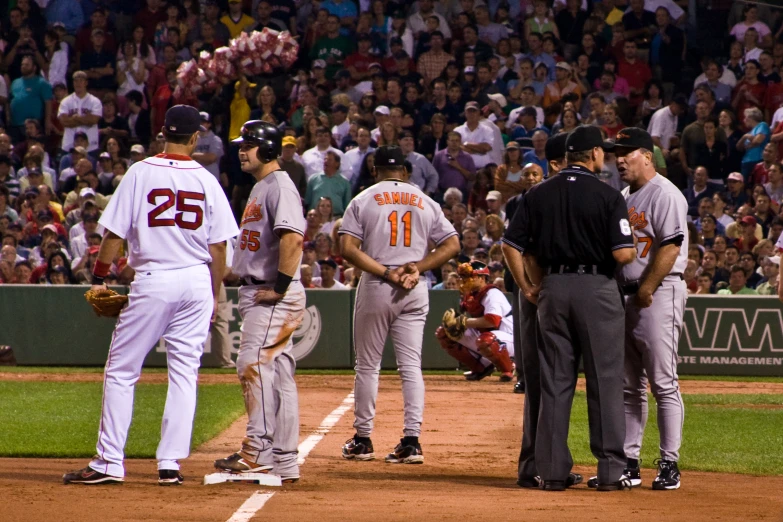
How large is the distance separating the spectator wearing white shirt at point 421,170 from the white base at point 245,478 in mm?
12715

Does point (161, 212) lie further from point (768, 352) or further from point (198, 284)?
point (768, 352)

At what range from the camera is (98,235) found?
18.6 meters

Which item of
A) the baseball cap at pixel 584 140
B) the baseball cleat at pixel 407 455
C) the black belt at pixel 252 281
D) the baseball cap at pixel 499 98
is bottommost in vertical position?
the baseball cleat at pixel 407 455

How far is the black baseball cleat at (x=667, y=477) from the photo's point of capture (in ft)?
24.0

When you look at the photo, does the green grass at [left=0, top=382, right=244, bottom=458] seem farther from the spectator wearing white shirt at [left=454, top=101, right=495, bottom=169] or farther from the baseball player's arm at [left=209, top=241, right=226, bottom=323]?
the spectator wearing white shirt at [left=454, top=101, right=495, bottom=169]

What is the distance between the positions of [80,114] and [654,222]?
16.5 m

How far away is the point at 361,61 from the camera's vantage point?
22.4 meters

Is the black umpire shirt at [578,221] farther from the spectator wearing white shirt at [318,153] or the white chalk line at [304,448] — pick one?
the spectator wearing white shirt at [318,153]

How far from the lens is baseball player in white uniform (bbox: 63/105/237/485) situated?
6969 mm

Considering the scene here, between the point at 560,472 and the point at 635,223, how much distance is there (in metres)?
1.64

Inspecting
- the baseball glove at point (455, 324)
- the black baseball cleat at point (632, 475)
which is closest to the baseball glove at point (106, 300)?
the black baseball cleat at point (632, 475)

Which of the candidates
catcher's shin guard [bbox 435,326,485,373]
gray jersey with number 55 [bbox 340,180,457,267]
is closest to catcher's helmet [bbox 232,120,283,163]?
gray jersey with number 55 [bbox 340,180,457,267]

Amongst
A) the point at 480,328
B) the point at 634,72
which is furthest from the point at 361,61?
the point at 480,328

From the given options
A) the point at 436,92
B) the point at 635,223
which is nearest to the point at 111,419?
the point at 635,223
